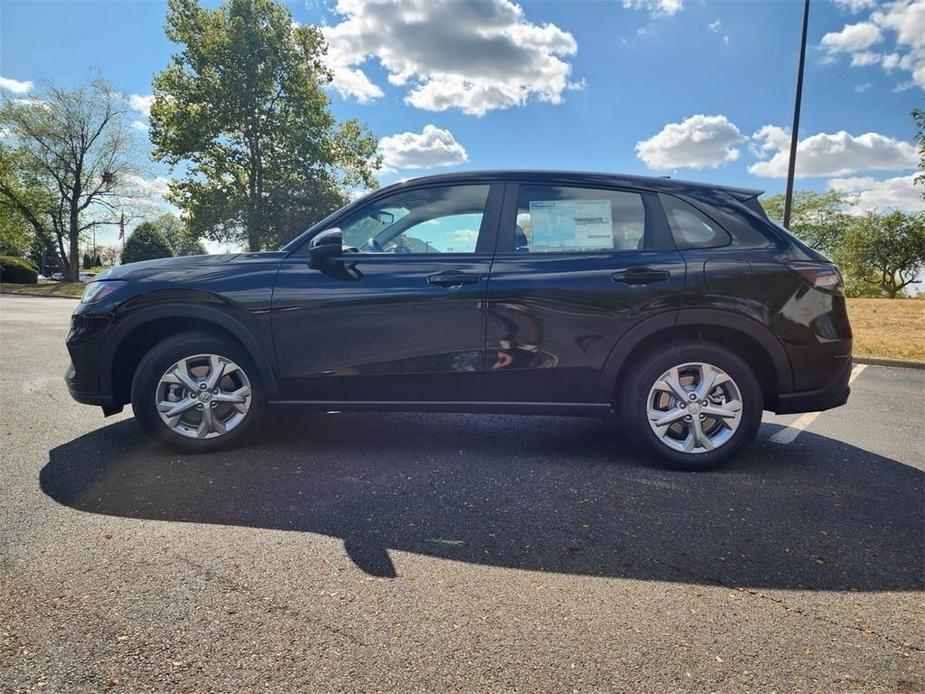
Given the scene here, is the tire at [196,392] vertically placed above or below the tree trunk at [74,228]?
below

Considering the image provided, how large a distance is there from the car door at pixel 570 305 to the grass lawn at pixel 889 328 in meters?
7.57

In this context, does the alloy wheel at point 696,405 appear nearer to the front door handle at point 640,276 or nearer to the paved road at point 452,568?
the paved road at point 452,568

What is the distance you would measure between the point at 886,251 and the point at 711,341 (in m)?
42.4

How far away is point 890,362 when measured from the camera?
806cm

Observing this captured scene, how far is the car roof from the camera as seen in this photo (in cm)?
343

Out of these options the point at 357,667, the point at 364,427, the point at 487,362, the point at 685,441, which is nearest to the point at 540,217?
the point at 487,362

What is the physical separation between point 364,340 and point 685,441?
6.79 feet

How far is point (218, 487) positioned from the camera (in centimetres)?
295

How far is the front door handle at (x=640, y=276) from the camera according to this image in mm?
3219

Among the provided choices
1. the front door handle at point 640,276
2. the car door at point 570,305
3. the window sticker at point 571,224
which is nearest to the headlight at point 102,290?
the car door at point 570,305

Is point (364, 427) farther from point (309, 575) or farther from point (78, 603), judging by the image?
point (78, 603)

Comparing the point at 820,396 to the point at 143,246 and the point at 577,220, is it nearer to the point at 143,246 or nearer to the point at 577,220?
the point at 577,220

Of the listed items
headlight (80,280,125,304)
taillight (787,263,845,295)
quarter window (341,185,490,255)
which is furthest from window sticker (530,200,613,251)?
headlight (80,280,125,304)

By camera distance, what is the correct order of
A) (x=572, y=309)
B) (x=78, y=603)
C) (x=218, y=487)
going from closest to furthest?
1. (x=78, y=603)
2. (x=218, y=487)
3. (x=572, y=309)
